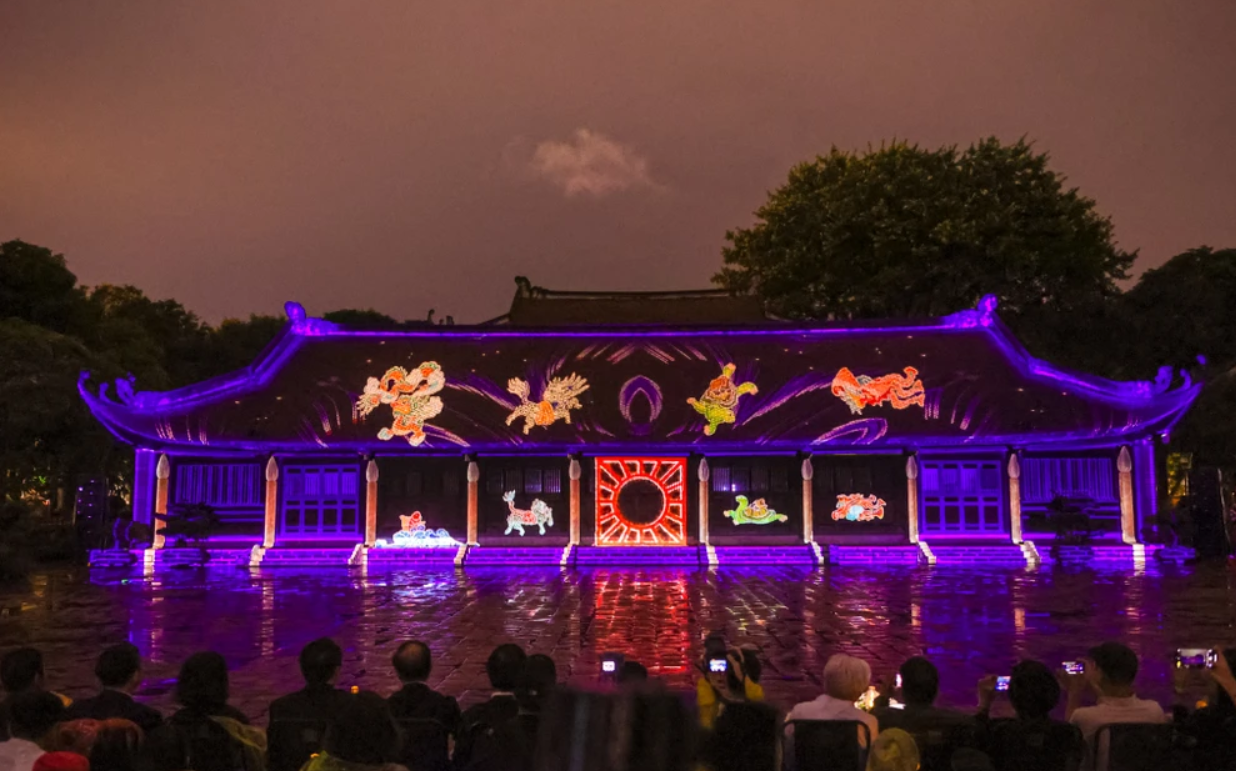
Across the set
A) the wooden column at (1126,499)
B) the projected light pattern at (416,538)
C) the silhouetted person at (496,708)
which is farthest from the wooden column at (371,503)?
the silhouetted person at (496,708)

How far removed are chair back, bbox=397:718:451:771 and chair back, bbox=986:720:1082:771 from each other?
8.39ft

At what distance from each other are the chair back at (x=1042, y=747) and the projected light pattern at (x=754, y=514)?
20635 millimetres

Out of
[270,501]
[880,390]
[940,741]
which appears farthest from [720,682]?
[270,501]

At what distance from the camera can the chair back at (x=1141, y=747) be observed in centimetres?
496

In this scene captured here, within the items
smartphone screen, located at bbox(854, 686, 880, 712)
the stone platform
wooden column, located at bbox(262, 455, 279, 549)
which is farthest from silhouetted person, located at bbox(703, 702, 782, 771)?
wooden column, located at bbox(262, 455, 279, 549)

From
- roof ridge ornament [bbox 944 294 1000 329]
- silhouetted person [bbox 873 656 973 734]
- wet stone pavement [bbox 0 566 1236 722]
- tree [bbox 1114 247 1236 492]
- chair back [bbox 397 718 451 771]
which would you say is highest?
tree [bbox 1114 247 1236 492]

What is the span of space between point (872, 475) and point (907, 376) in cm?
245

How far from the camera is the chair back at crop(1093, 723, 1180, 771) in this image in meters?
4.96

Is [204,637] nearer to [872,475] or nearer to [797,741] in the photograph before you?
[797,741]

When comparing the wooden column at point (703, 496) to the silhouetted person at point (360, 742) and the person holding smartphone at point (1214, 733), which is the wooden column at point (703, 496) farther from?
the silhouetted person at point (360, 742)

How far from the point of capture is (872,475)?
2559cm

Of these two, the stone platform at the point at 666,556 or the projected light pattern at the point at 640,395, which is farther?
the projected light pattern at the point at 640,395

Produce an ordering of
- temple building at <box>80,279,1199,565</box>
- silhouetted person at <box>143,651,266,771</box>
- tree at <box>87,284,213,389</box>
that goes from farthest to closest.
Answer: tree at <box>87,284,213,389</box> < temple building at <box>80,279,1199,565</box> < silhouetted person at <box>143,651,266,771</box>

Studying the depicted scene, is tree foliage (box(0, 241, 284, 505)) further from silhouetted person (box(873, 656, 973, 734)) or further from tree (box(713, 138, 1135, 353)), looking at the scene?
silhouetted person (box(873, 656, 973, 734))
